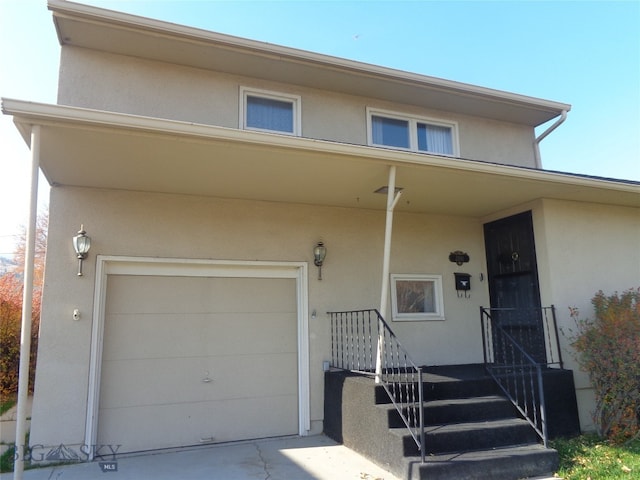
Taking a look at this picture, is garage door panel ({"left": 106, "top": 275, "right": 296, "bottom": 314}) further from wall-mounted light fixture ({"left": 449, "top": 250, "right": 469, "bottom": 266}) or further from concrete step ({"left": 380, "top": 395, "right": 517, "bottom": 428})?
wall-mounted light fixture ({"left": 449, "top": 250, "right": 469, "bottom": 266})

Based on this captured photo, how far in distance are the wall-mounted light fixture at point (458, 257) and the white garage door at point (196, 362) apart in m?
2.73

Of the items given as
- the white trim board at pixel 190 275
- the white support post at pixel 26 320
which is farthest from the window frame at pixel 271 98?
the white support post at pixel 26 320

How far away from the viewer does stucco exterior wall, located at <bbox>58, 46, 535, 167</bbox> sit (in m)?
5.50

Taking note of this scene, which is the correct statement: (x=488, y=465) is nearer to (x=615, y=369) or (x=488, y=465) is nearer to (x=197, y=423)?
(x=615, y=369)

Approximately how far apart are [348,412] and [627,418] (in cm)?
339

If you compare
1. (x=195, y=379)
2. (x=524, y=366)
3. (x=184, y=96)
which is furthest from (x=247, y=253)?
(x=524, y=366)

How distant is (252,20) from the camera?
21.5 ft

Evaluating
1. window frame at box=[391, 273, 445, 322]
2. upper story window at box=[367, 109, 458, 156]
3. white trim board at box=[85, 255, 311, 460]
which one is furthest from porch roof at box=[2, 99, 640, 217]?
upper story window at box=[367, 109, 458, 156]

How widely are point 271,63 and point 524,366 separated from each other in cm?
530

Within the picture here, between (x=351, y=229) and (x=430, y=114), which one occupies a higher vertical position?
(x=430, y=114)

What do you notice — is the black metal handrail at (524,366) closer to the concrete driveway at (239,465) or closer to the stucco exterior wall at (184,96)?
the concrete driveway at (239,465)

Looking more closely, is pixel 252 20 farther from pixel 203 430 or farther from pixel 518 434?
pixel 518 434

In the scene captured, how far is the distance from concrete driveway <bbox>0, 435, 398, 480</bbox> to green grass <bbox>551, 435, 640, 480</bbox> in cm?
184

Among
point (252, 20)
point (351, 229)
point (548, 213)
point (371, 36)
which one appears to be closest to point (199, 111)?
point (252, 20)
